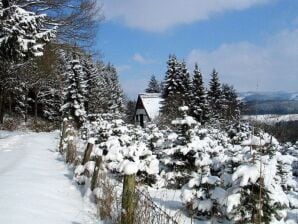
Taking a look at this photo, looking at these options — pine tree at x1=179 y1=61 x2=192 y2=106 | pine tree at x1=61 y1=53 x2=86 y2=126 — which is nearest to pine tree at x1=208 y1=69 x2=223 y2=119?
pine tree at x1=179 y1=61 x2=192 y2=106

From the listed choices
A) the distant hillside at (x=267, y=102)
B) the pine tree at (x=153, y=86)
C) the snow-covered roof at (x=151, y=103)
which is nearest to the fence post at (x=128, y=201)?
the distant hillside at (x=267, y=102)

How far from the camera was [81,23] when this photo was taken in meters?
21.4

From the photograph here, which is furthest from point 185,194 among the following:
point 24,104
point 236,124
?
point 24,104

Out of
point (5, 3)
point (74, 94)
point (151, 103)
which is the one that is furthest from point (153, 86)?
point (5, 3)

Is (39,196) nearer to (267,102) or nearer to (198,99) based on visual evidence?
(267,102)

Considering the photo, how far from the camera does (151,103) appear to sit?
56875 millimetres

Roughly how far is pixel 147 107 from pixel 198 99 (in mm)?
10858

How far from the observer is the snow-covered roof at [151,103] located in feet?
180

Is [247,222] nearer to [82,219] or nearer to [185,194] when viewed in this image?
[185,194]

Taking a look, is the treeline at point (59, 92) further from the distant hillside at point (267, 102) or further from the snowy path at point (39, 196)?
the distant hillside at point (267, 102)

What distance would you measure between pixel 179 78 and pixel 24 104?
62.8ft

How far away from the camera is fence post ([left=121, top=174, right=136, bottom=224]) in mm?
5129

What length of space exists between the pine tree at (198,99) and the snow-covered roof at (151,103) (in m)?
7.43

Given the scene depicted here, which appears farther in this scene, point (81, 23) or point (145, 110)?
point (145, 110)
